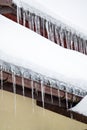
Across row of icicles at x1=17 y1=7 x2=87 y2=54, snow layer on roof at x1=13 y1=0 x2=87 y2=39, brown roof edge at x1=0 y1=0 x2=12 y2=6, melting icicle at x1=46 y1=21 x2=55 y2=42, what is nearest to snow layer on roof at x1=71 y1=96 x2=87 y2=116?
row of icicles at x1=17 y1=7 x2=87 y2=54

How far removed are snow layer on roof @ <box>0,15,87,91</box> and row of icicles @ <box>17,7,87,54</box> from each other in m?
0.07

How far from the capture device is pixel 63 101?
2.91 meters

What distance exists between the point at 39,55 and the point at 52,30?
0.20m

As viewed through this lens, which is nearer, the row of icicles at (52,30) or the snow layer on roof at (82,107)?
the row of icicles at (52,30)

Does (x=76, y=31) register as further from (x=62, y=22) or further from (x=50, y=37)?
(x=50, y=37)

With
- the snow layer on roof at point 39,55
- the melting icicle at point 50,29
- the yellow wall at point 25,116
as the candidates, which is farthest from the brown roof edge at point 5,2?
the yellow wall at point 25,116

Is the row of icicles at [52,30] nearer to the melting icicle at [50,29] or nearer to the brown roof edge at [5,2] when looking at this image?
the melting icicle at [50,29]

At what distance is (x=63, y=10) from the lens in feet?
6.02

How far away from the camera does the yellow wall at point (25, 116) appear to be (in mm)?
3330

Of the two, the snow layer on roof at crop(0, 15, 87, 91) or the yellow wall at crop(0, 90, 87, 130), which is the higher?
the snow layer on roof at crop(0, 15, 87, 91)

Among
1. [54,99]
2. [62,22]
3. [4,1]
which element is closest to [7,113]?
[54,99]

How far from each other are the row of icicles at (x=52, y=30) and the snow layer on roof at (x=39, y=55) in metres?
0.07

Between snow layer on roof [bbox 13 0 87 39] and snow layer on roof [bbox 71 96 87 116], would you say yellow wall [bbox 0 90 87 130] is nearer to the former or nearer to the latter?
snow layer on roof [bbox 71 96 87 116]

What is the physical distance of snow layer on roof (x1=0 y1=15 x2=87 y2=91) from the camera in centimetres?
184
